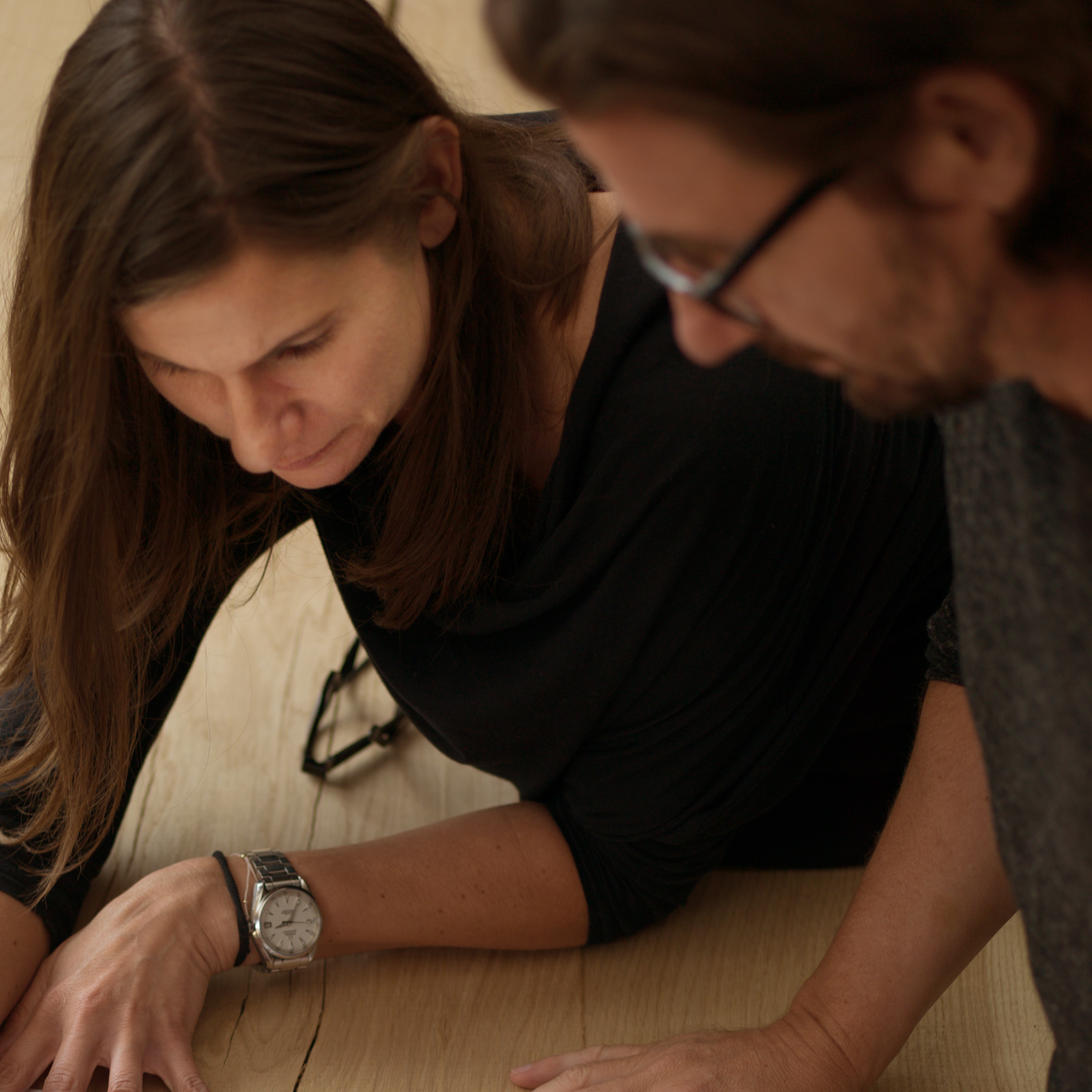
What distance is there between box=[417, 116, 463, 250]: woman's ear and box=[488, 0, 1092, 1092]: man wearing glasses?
38 cm

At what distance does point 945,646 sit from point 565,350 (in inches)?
15.3

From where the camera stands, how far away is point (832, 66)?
50 cm

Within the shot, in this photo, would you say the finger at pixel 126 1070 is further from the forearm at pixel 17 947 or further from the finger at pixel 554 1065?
the finger at pixel 554 1065

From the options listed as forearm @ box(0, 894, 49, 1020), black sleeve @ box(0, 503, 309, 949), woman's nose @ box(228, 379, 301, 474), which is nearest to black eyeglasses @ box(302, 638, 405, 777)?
black sleeve @ box(0, 503, 309, 949)

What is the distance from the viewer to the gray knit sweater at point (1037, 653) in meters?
0.62

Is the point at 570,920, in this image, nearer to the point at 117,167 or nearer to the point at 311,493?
the point at 311,493

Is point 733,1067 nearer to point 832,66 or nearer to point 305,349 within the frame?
point 305,349

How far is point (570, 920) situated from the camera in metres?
1.19

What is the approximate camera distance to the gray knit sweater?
2.04 feet

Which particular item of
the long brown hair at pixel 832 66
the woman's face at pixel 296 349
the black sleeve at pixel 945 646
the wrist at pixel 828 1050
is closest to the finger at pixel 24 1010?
the woman's face at pixel 296 349

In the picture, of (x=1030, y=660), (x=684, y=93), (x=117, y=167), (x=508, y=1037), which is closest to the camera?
(x=684, y=93)

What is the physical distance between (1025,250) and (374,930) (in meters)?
0.86

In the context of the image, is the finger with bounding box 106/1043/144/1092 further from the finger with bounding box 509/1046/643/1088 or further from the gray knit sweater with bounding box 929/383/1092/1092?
the gray knit sweater with bounding box 929/383/1092/1092

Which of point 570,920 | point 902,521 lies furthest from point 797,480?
point 570,920
